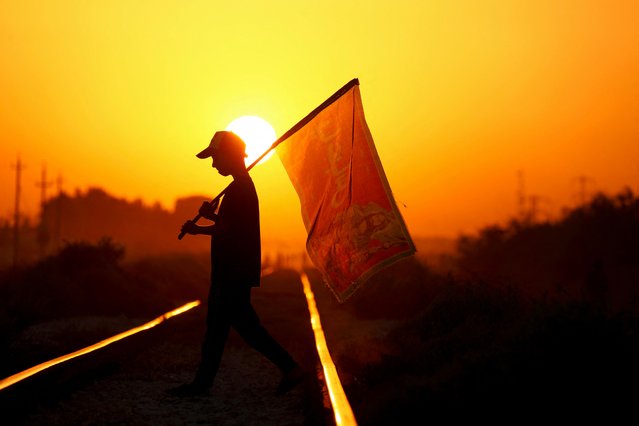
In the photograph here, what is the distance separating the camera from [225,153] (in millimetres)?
7469

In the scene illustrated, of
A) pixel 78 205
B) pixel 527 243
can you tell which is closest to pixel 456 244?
pixel 527 243

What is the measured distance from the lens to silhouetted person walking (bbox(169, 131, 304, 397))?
287 inches

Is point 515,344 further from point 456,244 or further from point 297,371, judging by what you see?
point 456,244

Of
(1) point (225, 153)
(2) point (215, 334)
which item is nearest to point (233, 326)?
(2) point (215, 334)

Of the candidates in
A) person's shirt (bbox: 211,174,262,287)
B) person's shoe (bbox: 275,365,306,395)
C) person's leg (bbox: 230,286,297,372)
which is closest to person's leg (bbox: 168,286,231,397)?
person's leg (bbox: 230,286,297,372)

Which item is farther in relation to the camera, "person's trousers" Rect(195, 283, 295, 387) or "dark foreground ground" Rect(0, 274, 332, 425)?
"person's trousers" Rect(195, 283, 295, 387)

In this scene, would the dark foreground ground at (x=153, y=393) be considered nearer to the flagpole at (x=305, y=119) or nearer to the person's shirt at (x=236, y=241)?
the person's shirt at (x=236, y=241)

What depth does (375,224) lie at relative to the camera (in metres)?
7.66

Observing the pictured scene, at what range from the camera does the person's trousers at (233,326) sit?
7.30 meters

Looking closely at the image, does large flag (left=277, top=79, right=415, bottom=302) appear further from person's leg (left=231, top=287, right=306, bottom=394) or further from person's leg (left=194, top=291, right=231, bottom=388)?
person's leg (left=194, top=291, right=231, bottom=388)

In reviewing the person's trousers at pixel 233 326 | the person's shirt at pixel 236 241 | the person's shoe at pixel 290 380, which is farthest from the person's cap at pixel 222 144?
the person's shoe at pixel 290 380

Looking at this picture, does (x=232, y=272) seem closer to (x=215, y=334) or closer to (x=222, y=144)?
(x=215, y=334)

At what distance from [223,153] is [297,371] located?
2.08m

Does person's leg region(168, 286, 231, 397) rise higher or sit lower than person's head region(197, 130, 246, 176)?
lower
